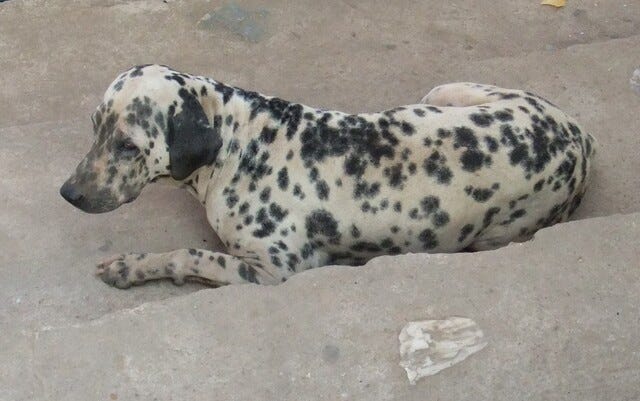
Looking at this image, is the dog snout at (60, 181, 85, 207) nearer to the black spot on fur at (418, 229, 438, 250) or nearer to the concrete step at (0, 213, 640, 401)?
the concrete step at (0, 213, 640, 401)

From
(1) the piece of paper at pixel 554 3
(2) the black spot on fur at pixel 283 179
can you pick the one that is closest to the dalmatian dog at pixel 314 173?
(2) the black spot on fur at pixel 283 179

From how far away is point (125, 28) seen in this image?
22.2ft

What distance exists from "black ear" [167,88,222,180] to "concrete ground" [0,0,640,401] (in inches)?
22.8

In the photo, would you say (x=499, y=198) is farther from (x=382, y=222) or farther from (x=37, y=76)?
(x=37, y=76)

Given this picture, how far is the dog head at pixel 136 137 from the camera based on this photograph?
435cm

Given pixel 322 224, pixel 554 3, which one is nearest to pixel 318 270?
pixel 322 224

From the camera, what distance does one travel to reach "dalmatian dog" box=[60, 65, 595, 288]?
14.4ft

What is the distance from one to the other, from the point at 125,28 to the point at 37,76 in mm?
842

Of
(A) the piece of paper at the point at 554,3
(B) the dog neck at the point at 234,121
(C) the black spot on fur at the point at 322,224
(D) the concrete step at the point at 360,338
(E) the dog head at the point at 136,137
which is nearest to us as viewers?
(D) the concrete step at the point at 360,338

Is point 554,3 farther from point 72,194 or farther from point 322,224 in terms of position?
point 72,194

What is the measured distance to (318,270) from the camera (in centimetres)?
378

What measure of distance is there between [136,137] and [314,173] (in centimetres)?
89

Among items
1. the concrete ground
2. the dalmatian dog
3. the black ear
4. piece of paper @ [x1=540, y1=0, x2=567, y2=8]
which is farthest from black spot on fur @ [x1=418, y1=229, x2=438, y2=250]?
piece of paper @ [x1=540, y1=0, x2=567, y2=8]

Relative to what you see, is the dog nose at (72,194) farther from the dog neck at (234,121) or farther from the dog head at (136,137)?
the dog neck at (234,121)
